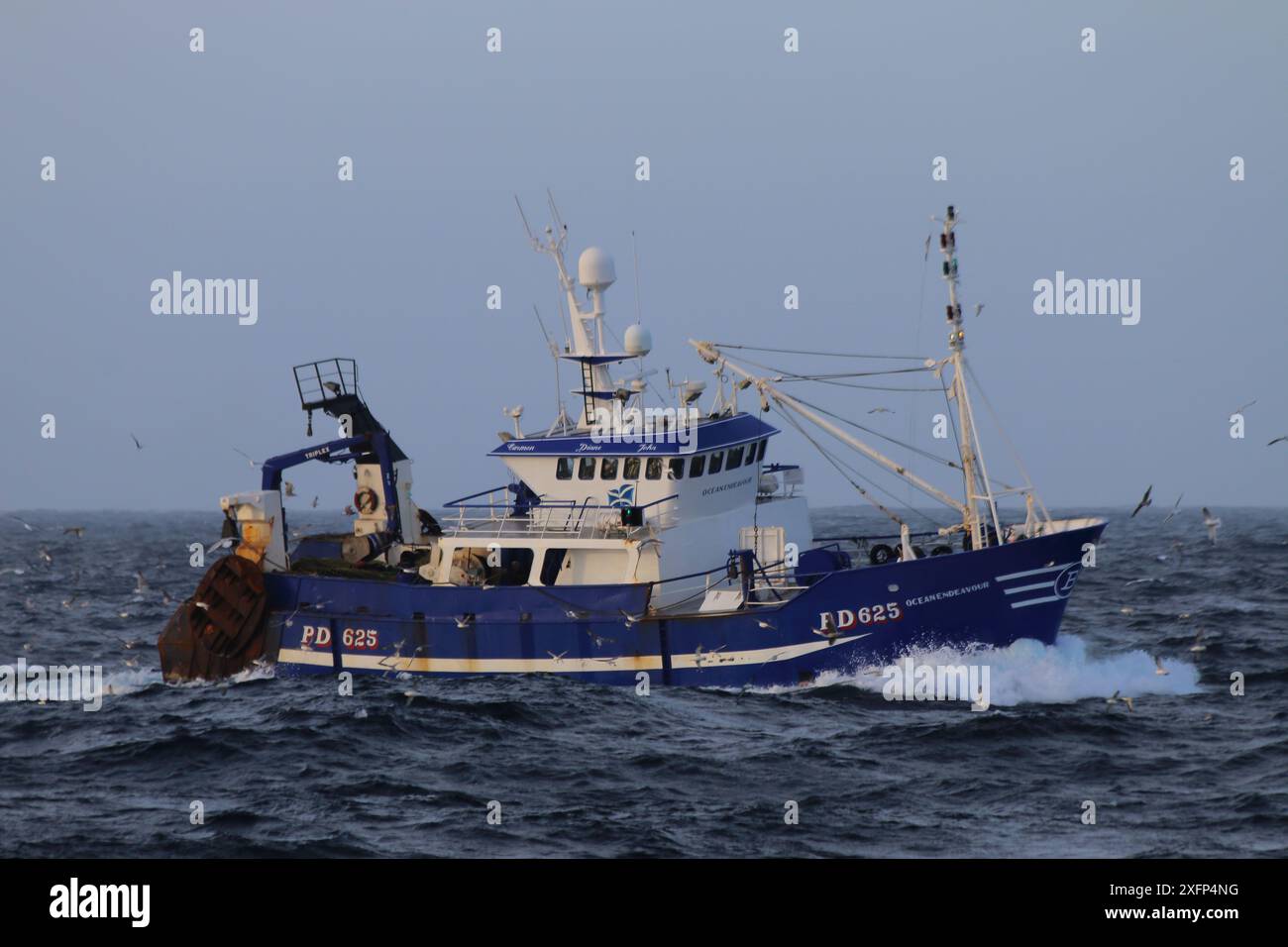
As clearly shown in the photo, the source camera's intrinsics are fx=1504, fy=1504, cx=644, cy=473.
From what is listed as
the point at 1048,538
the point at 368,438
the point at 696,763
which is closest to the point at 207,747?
the point at 696,763

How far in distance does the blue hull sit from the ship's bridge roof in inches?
122

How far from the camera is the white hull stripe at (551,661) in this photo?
1098 inches

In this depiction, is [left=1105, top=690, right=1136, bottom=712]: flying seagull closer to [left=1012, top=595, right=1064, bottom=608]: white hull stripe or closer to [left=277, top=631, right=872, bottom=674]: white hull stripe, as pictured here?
[left=1012, top=595, right=1064, bottom=608]: white hull stripe

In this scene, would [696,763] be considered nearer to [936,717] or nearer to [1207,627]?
[936,717]

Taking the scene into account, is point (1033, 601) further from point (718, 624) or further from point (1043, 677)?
point (718, 624)

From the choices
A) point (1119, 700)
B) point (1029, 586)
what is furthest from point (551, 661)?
point (1119, 700)

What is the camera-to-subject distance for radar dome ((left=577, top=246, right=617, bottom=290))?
32.4 m

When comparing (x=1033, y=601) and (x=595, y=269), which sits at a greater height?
(x=595, y=269)

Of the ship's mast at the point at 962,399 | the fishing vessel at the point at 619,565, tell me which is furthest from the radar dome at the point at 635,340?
the ship's mast at the point at 962,399

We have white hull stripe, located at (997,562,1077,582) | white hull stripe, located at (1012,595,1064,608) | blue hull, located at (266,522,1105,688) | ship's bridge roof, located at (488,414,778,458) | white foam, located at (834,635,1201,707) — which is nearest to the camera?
white foam, located at (834,635,1201,707)

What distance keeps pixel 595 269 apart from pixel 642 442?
A: 4357 millimetres

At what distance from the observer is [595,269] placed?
3241 cm

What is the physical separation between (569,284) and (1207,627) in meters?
18.0

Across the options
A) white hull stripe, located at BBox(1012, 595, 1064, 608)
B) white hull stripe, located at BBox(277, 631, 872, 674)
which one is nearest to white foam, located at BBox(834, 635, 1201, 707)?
white hull stripe, located at BBox(1012, 595, 1064, 608)
